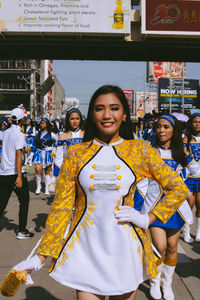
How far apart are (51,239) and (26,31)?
12.0 metres

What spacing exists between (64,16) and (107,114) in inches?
463

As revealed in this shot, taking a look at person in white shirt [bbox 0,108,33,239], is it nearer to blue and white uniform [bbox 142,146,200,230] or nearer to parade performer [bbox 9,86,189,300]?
blue and white uniform [bbox 142,146,200,230]

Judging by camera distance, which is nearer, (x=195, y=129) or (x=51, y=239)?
(x=51, y=239)

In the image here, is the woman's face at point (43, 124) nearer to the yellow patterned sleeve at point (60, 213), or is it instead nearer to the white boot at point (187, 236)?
the white boot at point (187, 236)

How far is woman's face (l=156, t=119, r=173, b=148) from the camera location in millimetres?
4137

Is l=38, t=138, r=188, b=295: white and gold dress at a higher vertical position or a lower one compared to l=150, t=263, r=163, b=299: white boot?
higher

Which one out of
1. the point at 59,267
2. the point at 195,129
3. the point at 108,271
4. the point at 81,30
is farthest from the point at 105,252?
the point at 81,30

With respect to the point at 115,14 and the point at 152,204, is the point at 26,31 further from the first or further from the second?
the point at 152,204

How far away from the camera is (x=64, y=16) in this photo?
42.3 ft

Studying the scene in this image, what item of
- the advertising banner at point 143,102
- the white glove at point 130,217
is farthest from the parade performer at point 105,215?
the advertising banner at point 143,102

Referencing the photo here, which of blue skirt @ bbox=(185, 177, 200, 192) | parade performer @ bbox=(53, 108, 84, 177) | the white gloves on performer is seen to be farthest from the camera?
parade performer @ bbox=(53, 108, 84, 177)

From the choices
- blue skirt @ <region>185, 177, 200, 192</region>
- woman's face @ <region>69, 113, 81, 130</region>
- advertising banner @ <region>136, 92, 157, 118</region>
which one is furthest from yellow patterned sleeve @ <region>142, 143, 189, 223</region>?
advertising banner @ <region>136, 92, 157, 118</region>

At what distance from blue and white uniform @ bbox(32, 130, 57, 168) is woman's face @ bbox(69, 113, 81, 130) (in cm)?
334

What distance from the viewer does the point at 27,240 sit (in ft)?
18.5
